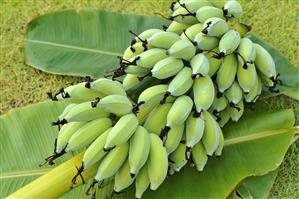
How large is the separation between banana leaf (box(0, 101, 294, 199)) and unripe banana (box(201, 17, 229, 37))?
0.31 meters

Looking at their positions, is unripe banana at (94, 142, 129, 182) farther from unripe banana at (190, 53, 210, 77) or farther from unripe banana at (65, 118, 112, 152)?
unripe banana at (190, 53, 210, 77)

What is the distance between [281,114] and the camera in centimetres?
176

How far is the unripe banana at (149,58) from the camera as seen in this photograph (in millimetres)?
1580

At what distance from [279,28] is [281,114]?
0.46 m

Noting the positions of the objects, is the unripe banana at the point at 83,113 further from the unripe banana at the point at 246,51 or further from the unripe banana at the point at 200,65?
the unripe banana at the point at 246,51

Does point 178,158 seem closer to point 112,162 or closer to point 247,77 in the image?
point 112,162

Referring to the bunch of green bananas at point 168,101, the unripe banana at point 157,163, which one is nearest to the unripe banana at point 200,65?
the bunch of green bananas at point 168,101

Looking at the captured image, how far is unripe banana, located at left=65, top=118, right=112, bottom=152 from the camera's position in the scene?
1.49 metres

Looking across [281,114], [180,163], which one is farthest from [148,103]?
[281,114]

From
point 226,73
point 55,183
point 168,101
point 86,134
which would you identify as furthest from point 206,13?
point 55,183

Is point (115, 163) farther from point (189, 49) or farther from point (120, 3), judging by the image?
point (120, 3)

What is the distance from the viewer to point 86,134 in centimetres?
150

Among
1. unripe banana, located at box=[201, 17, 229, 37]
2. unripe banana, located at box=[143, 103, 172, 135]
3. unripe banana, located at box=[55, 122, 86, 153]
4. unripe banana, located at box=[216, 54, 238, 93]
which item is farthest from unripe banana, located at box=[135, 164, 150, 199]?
unripe banana, located at box=[201, 17, 229, 37]

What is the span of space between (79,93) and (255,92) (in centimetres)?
54
